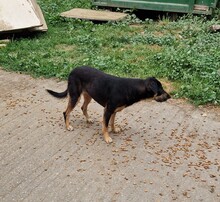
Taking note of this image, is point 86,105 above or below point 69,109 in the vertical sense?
below

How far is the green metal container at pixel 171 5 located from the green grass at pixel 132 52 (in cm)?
41

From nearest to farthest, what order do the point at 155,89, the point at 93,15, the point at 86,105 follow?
the point at 155,89 < the point at 86,105 < the point at 93,15

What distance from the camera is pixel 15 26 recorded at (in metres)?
9.73

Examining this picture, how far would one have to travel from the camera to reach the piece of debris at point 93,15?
11.9 meters

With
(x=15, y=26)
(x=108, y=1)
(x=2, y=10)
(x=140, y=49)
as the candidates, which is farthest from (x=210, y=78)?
(x=108, y=1)

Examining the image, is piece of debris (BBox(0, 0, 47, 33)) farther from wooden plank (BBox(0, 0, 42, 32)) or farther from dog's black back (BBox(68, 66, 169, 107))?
dog's black back (BBox(68, 66, 169, 107))

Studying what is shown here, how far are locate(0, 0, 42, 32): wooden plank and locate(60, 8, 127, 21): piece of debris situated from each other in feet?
6.45

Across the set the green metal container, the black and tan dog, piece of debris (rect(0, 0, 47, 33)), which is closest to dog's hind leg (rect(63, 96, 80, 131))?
the black and tan dog

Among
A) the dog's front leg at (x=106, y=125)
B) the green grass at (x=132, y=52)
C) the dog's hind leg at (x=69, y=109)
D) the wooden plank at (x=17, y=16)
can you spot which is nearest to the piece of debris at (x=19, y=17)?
the wooden plank at (x=17, y=16)

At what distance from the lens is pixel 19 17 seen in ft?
32.7

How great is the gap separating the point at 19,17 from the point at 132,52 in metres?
3.13

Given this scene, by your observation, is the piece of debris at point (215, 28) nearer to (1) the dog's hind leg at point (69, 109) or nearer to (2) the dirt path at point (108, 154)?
(2) the dirt path at point (108, 154)

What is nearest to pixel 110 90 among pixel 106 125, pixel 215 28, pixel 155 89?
pixel 106 125

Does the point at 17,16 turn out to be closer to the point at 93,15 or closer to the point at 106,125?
the point at 93,15
